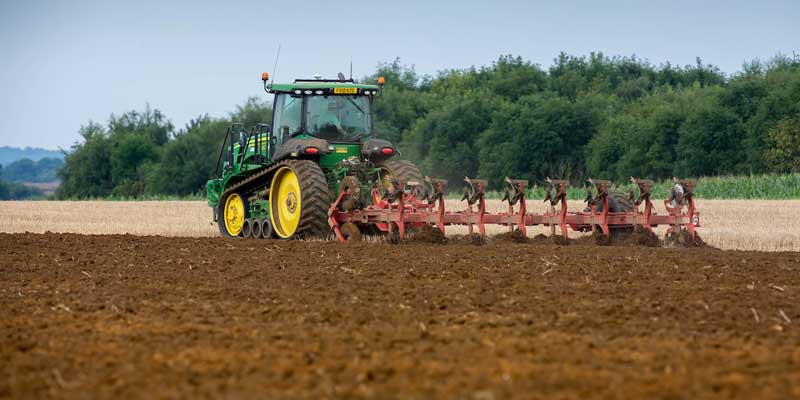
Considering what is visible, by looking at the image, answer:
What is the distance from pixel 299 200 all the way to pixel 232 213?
3.38 metres

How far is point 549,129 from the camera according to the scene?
53.0 meters

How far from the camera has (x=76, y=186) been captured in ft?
246

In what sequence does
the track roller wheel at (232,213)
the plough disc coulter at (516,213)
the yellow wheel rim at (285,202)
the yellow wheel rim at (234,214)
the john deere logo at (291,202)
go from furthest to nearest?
the yellow wheel rim at (234,214)
the track roller wheel at (232,213)
the john deere logo at (291,202)
the yellow wheel rim at (285,202)
the plough disc coulter at (516,213)

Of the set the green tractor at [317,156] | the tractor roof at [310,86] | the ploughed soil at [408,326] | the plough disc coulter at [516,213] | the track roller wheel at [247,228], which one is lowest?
the ploughed soil at [408,326]

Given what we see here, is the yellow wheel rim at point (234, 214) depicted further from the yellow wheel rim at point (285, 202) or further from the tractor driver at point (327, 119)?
the tractor driver at point (327, 119)

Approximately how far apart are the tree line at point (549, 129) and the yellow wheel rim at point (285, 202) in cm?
3395

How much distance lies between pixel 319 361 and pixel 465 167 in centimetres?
5073

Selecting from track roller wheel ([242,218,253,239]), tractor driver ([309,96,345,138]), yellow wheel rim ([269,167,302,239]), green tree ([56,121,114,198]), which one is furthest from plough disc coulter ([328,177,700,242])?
green tree ([56,121,114,198])

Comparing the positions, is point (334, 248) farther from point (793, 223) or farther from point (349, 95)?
point (793, 223)

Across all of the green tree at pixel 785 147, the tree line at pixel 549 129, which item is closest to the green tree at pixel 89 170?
the tree line at pixel 549 129

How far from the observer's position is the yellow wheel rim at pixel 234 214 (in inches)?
691

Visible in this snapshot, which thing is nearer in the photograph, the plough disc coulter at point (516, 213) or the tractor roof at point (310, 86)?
the plough disc coulter at point (516, 213)

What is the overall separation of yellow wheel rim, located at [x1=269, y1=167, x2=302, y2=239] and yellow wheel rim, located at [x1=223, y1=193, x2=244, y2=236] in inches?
58.5

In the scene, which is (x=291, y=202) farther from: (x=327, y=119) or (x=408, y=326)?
(x=408, y=326)
